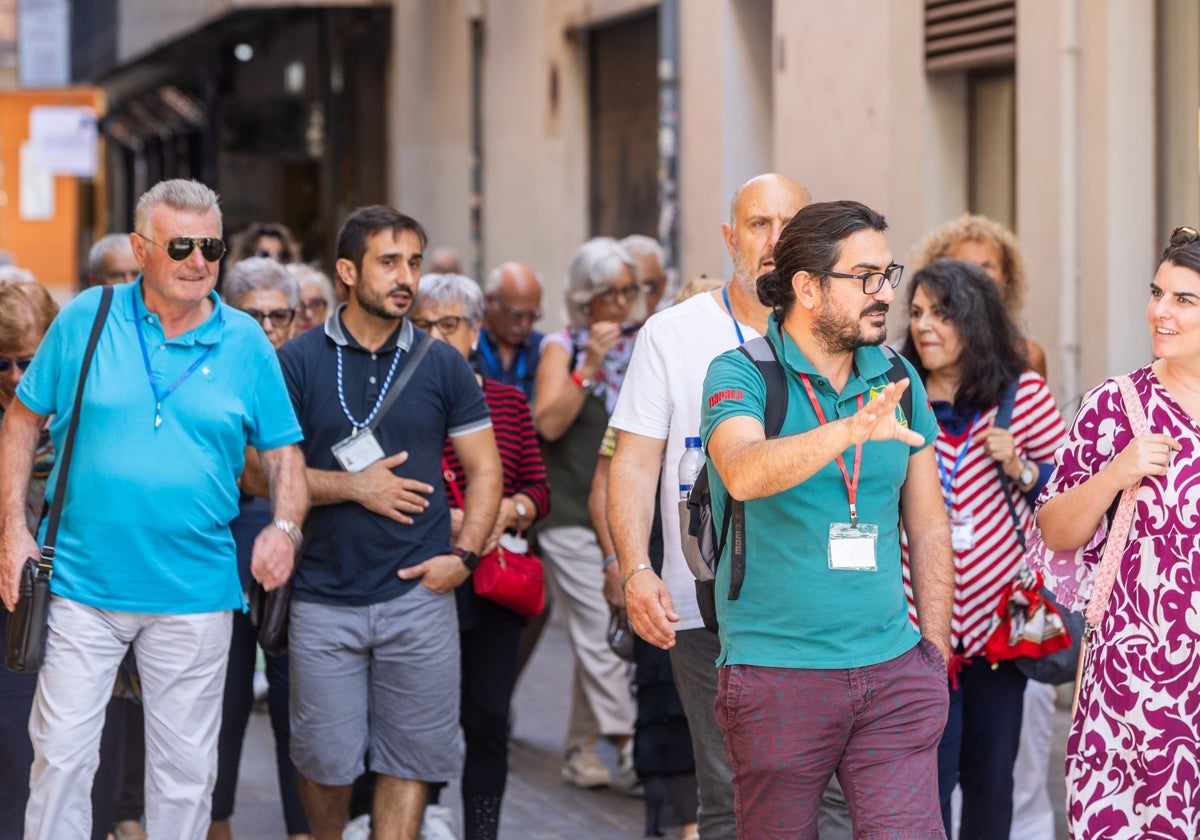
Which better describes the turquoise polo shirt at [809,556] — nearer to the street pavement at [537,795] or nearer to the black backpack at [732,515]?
the black backpack at [732,515]

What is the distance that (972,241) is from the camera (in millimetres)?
7344

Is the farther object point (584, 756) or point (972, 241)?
point (584, 756)

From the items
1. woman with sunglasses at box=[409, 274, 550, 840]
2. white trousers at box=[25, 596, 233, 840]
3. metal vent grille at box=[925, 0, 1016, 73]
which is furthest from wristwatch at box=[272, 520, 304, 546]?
metal vent grille at box=[925, 0, 1016, 73]

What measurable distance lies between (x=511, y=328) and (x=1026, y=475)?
132 inches

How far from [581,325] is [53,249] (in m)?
44.2

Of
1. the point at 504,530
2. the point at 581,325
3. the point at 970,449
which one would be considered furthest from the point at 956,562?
the point at 581,325

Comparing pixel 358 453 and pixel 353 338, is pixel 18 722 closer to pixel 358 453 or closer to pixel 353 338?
pixel 358 453

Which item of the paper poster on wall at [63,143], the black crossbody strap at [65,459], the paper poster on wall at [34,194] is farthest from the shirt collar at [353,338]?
the paper poster on wall at [34,194]

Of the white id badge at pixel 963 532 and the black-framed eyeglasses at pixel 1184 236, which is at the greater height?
the black-framed eyeglasses at pixel 1184 236

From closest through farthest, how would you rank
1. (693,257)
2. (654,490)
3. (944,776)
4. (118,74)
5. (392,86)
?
(654,490), (944,776), (693,257), (392,86), (118,74)

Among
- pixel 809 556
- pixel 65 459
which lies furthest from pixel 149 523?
pixel 809 556

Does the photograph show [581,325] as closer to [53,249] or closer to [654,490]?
[654,490]

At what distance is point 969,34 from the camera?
10.1 m

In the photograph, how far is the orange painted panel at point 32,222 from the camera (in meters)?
49.5
